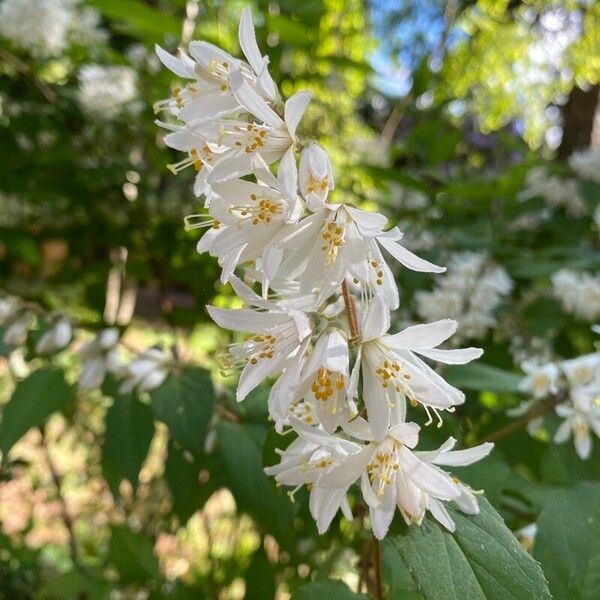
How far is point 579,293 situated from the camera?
2072 mm

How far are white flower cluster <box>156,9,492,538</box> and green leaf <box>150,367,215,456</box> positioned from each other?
0.41m

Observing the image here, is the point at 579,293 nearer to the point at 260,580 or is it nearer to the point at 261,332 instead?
the point at 260,580

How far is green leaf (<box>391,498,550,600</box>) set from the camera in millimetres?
742

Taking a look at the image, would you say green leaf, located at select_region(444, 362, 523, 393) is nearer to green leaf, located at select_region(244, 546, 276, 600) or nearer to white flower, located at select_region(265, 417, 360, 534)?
white flower, located at select_region(265, 417, 360, 534)

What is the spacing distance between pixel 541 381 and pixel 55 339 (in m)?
1.10

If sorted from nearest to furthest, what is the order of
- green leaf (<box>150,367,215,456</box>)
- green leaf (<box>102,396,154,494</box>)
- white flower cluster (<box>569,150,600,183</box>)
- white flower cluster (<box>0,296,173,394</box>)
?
green leaf (<box>150,367,215,456</box>), green leaf (<box>102,396,154,494</box>), white flower cluster (<box>0,296,173,394</box>), white flower cluster (<box>569,150,600,183</box>)

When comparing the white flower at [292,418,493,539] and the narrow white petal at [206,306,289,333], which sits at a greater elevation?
the narrow white petal at [206,306,289,333]

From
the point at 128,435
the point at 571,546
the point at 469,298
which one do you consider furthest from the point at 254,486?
the point at 469,298

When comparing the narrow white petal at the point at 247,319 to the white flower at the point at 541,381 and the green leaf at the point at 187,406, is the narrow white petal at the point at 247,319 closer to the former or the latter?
the green leaf at the point at 187,406

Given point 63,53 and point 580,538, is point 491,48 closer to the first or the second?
point 63,53

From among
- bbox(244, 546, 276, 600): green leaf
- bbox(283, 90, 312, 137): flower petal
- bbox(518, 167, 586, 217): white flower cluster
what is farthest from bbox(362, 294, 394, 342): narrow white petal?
bbox(518, 167, 586, 217): white flower cluster

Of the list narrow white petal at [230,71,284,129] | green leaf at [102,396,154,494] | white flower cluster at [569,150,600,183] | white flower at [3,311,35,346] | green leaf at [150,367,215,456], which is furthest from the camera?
white flower cluster at [569,150,600,183]

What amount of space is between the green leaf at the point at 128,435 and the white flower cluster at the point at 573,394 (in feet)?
2.58

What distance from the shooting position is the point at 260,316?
2.77 feet
